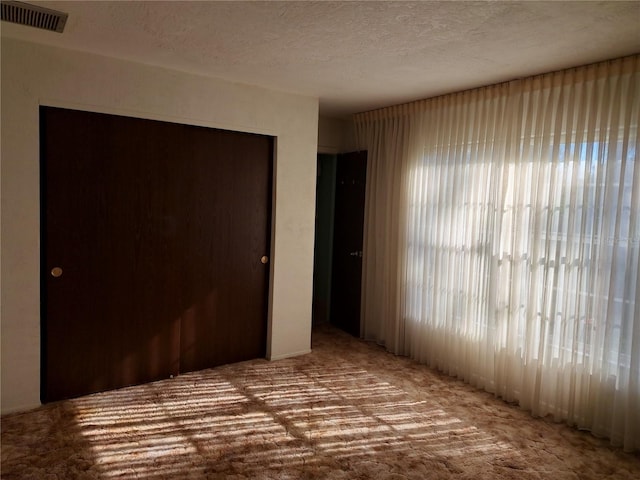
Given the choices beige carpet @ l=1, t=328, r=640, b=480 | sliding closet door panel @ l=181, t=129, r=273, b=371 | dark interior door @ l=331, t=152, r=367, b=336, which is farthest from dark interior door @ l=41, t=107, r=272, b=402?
dark interior door @ l=331, t=152, r=367, b=336

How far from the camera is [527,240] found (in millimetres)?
3320

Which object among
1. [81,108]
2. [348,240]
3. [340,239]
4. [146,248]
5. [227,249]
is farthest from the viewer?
[340,239]

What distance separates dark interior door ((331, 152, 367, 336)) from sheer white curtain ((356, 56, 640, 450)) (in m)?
0.39

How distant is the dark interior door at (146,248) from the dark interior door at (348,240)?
1.23m

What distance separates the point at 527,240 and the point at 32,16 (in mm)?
3427

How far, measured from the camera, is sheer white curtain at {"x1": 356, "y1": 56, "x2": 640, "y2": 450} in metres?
2.82

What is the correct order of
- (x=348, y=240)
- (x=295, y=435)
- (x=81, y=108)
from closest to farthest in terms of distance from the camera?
(x=295, y=435) → (x=81, y=108) → (x=348, y=240)

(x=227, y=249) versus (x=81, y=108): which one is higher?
(x=81, y=108)

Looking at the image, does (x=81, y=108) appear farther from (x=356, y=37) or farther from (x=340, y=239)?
(x=340, y=239)

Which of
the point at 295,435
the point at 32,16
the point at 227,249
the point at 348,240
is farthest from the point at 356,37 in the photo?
the point at 348,240

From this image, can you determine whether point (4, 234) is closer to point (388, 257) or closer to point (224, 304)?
point (224, 304)

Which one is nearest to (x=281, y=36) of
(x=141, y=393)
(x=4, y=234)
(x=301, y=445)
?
(x=4, y=234)

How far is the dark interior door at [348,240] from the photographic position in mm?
4922

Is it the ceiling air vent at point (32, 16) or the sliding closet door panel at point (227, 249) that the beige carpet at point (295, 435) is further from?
the ceiling air vent at point (32, 16)
